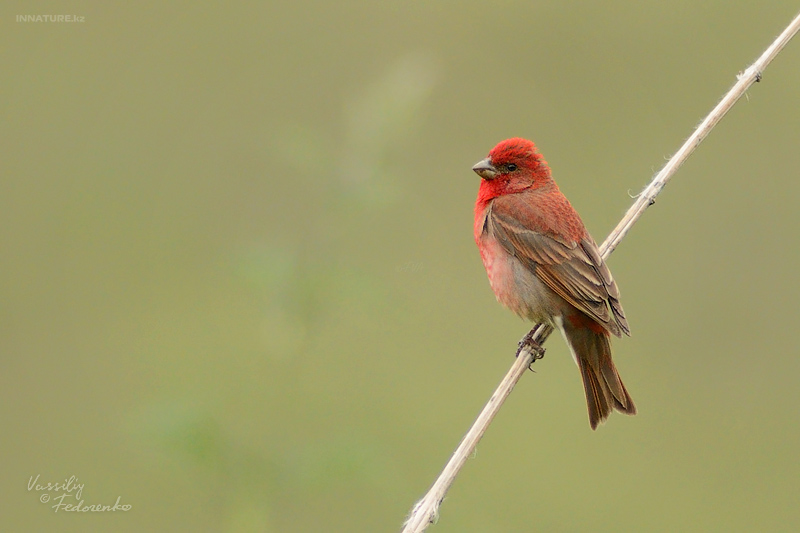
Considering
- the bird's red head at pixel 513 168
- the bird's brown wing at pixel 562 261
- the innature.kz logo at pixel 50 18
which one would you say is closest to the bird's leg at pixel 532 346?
the bird's brown wing at pixel 562 261

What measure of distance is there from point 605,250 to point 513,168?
2.65 feet

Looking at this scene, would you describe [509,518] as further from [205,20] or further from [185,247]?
[205,20]

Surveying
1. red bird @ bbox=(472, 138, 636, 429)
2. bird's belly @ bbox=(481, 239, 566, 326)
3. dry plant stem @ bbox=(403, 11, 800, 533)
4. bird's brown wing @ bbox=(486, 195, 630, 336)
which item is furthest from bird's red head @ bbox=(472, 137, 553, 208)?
dry plant stem @ bbox=(403, 11, 800, 533)

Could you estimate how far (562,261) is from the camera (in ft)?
A: 17.5

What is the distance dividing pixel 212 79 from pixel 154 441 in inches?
249

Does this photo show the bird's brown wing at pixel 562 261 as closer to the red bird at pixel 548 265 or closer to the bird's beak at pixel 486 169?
the red bird at pixel 548 265

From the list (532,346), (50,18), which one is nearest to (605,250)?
(532,346)

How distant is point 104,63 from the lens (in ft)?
31.5

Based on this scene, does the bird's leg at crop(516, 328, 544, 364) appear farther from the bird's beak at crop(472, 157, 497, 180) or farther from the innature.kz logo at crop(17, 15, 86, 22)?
the innature.kz logo at crop(17, 15, 86, 22)

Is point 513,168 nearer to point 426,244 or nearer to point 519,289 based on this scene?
point 519,289

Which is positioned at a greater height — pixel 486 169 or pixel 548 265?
pixel 486 169

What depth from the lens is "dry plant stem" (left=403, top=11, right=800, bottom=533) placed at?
3.76 meters

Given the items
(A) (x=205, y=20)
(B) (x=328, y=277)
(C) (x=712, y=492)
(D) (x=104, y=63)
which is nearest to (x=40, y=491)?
(B) (x=328, y=277)

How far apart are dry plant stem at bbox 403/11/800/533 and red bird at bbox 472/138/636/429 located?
190 mm
